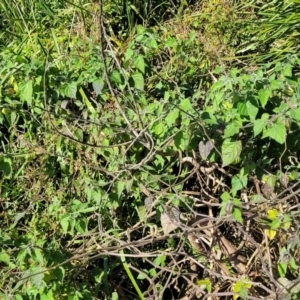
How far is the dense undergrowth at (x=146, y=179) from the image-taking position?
2211 mm

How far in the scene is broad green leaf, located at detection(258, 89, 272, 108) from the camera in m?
2.24

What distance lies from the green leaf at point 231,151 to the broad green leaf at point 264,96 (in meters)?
0.17

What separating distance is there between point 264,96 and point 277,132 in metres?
0.20

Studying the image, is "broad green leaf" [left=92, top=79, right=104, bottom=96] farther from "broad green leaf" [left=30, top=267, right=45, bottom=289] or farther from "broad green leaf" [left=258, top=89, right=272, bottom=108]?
"broad green leaf" [left=30, top=267, right=45, bottom=289]

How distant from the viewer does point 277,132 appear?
210 centimetres

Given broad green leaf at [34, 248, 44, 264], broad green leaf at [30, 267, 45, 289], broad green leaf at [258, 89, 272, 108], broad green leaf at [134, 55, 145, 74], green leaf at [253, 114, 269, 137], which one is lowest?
broad green leaf at [30, 267, 45, 289]

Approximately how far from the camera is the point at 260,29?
133 inches

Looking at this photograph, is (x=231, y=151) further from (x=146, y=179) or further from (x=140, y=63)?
(x=140, y=63)

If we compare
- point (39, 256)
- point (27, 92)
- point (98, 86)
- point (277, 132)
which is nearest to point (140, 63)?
point (98, 86)

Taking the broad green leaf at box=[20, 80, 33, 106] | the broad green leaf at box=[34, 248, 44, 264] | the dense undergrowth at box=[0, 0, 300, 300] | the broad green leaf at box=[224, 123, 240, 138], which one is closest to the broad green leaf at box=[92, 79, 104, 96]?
the dense undergrowth at box=[0, 0, 300, 300]

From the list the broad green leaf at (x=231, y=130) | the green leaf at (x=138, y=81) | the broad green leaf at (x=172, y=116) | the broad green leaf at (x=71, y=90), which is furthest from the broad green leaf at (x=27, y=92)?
the broad green leaf at (x=231, y=130)

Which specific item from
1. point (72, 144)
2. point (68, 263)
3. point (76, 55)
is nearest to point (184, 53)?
point (76, 55)

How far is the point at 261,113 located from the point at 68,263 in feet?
2.86

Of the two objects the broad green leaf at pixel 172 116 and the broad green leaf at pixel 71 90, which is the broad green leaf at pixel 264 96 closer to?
the broad green leaf at pixel 172 116
